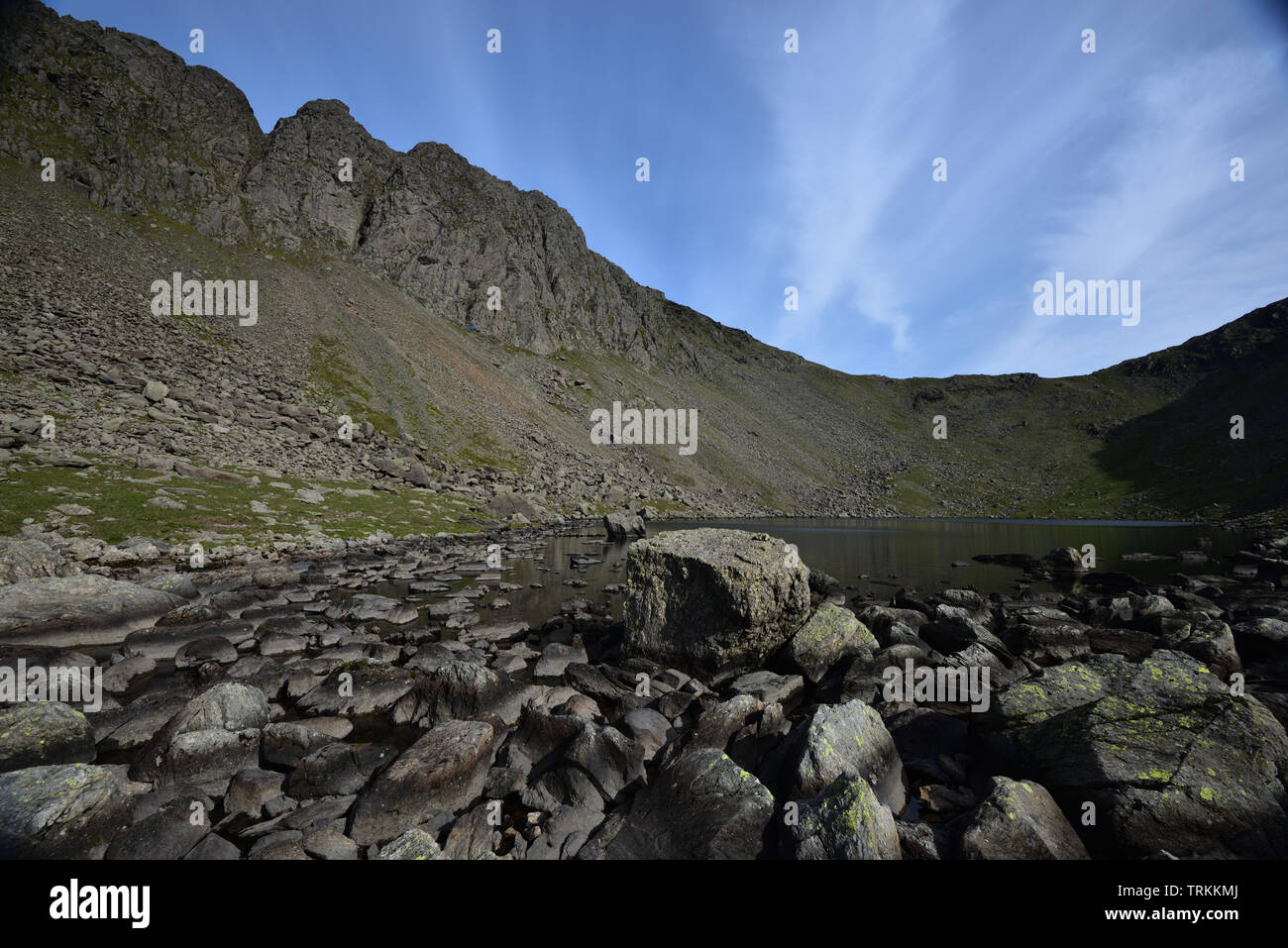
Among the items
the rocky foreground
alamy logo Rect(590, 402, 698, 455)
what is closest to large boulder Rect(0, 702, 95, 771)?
the rocky foreground

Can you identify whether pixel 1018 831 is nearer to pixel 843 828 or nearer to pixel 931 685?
pixel 843 828

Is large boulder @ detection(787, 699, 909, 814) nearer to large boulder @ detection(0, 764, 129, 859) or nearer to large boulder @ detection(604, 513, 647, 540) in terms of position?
large boulder @ detection(0, 764, 129, 859)

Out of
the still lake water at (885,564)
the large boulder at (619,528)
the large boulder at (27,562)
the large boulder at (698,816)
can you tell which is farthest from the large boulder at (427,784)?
the large boulder at (619,528)

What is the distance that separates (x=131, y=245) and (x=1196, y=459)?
25600cm

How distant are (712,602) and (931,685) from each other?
19.3ft

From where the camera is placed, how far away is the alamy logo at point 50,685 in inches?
401

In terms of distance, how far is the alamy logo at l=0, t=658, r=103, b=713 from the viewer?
10.2 m

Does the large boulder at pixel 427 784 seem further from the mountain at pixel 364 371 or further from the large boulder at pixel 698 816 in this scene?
the mountain at pixel 364 371

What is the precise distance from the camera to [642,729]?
33.3 ft

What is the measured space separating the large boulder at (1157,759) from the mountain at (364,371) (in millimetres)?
34937

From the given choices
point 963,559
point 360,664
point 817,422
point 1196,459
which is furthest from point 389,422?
point 1196,459

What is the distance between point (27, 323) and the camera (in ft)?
138
